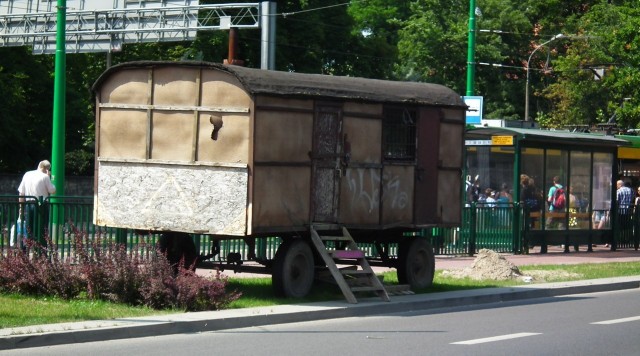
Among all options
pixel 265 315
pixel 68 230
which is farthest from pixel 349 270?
pixel 68 230

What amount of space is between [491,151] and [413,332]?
589 inches

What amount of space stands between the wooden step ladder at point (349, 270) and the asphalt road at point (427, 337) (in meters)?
0.61

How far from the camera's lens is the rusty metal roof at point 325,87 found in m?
15.3

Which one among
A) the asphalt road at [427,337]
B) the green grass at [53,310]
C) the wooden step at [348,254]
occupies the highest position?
the wooden step at [348,254]

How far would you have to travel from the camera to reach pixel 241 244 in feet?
61.9

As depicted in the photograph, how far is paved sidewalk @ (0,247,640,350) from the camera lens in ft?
39.2

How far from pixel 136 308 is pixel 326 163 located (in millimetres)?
3723

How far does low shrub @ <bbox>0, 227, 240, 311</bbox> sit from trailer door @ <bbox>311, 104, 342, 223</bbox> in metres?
2.16

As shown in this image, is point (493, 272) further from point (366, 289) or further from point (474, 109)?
point (474, 109)

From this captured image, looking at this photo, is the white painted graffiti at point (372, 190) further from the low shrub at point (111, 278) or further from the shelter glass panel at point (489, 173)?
the shelter glass panel at point (489, 173)

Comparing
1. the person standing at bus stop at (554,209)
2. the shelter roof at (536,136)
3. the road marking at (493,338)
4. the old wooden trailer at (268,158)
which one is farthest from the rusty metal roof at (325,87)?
the person standing at bus stop at (554,209)

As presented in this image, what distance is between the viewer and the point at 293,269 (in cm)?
1598

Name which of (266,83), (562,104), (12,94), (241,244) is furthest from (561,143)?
(562,104)

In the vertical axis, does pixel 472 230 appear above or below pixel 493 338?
above
